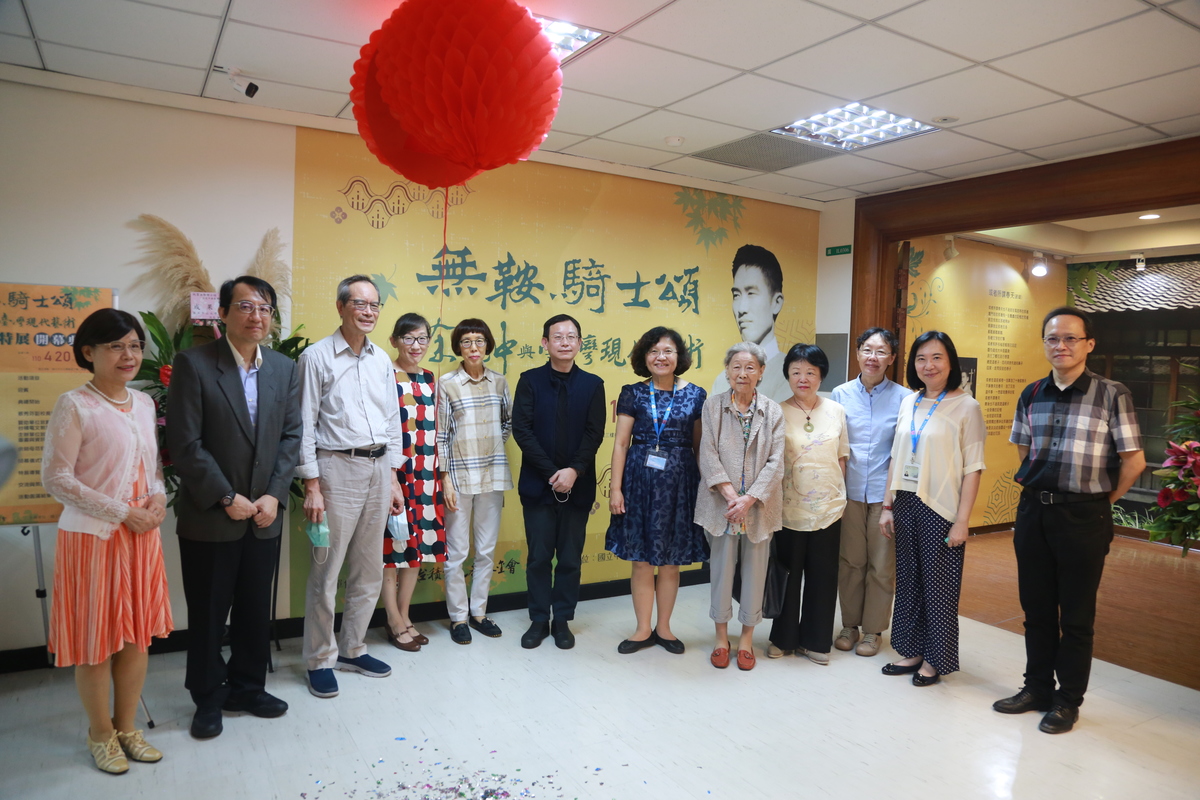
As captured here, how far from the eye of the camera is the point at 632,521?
11.9 ft

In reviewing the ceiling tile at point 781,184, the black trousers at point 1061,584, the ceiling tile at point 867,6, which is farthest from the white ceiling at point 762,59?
the black trousers at point 1061,584

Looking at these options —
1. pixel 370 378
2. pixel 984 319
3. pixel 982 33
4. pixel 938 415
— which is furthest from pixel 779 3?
pixel 984 319

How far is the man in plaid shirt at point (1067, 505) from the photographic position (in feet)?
9.61

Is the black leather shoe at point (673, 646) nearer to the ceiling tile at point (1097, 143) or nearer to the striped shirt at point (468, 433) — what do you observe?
the striped shirt at point (468, 433)

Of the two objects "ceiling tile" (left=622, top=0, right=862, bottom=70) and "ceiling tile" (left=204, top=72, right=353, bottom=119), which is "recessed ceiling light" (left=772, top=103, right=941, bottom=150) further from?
"ceiling tile" (left=204, top=72, right=353, bottom=119)

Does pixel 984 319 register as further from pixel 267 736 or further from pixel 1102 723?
pixel 267 736

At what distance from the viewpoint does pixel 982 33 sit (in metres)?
2.69

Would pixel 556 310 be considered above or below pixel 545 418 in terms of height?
above

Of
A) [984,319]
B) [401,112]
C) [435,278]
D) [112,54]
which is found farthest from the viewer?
[984,319]

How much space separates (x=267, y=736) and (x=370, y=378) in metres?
1.47

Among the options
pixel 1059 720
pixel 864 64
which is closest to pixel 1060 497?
pixel 1059 720

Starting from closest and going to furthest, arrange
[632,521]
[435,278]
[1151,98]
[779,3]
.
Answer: [779,3] < [1151,98] < [632,521] < [435,278]

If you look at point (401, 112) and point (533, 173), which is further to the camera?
point (533, 173)

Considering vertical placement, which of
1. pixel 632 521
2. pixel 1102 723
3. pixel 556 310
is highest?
pixel 556 310
